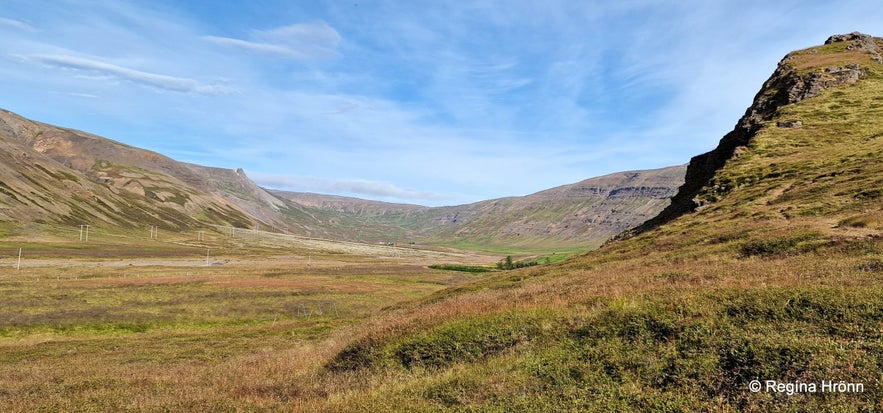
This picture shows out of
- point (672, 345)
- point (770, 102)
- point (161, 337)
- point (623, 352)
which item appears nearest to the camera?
point (672, 345)

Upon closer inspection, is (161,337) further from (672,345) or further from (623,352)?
(672,345)

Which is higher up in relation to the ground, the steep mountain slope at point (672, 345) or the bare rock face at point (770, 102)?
the bare rock face at point (770, 102)

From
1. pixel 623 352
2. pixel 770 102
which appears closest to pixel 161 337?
pixel 623 352

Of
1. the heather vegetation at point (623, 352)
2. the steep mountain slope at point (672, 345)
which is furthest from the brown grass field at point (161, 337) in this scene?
the steep mountain slope at point (672, 345)

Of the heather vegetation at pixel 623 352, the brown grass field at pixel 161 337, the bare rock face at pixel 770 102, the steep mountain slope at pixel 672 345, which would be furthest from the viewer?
the bare rock face at pixel 770 102

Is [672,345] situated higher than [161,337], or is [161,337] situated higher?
[672,345]

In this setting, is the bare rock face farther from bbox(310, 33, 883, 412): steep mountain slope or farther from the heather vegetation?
bbox(310, 33, 883, 412): steep mountain slope

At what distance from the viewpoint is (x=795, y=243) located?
23.0 m

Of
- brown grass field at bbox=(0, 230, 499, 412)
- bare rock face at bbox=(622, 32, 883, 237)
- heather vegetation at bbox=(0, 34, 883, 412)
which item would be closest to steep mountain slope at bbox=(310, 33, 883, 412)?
heather vegetation at bbox=(0, 34, 883, 412)

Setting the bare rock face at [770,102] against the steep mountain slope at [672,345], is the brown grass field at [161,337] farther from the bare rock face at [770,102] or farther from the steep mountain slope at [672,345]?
the bare rock face at [770,102]

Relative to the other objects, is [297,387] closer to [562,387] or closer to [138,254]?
[562,387]

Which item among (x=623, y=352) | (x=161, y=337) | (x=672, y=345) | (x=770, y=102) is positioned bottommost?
(x=161, y=337)

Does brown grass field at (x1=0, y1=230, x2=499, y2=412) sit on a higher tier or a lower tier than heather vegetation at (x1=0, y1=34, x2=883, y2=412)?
lower

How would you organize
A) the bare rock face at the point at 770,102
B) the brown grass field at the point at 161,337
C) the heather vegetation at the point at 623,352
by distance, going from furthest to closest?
the bare rock face at the point at 770,102
the brown grass field at the point at 161,337
the heather vegetation at the point at 623,352
